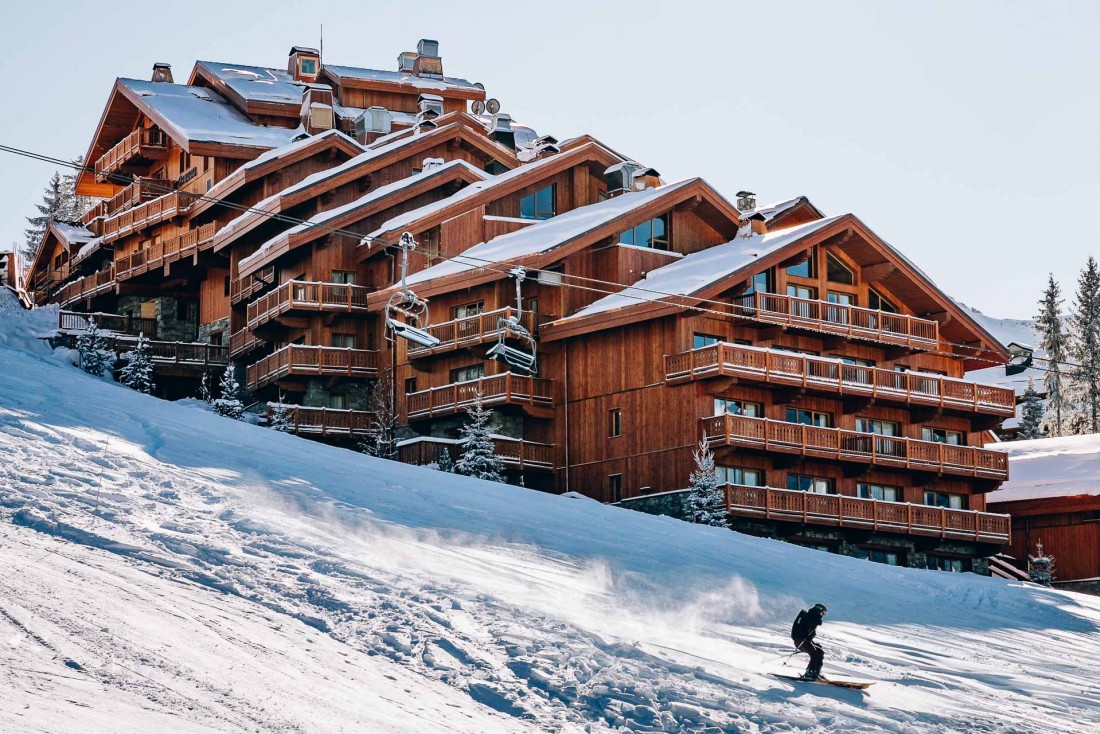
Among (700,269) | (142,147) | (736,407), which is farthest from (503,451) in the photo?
(142,147)

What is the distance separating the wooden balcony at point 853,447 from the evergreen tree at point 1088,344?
3654 centimetres

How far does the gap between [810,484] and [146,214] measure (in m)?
33.0

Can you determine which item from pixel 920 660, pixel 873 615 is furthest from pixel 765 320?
pixel 920 660

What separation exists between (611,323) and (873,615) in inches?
766

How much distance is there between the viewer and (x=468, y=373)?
52656 millimetres

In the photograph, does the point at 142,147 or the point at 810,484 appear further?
the point at 142,147

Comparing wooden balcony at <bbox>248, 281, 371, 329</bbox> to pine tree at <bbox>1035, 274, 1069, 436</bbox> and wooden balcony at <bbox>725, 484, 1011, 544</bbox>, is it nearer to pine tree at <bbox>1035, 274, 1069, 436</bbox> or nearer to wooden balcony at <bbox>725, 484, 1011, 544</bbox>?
wooden balcony at <bbox>725, 484, 1011, 544</bbox>

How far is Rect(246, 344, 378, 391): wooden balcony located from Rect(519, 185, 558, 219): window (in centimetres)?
706

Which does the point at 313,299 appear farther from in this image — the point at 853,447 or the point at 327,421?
the point at 853,447

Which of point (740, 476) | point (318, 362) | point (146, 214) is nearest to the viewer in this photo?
point (740, 476)

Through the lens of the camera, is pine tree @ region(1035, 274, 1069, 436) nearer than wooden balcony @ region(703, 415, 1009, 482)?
No

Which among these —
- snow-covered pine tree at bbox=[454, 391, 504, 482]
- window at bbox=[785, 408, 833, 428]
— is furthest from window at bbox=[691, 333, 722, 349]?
snow-covered pine tree at bbox=[454, 391, 504, 482]

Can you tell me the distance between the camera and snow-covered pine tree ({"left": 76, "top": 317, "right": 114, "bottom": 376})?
56.2 m

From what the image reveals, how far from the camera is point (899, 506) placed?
164ft
